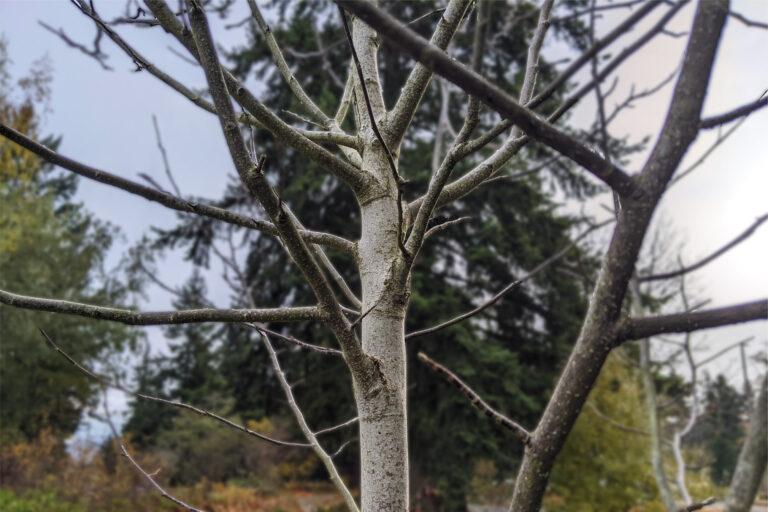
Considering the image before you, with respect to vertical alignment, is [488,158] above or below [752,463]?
above

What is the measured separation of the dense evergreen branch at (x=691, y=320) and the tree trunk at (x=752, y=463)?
5.08 feet

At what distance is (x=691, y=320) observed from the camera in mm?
591

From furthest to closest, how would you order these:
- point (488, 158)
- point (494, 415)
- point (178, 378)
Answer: point (178, 378) → point (488, 158) → point (494, 415)

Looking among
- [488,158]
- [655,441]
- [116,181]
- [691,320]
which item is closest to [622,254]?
[691,320]

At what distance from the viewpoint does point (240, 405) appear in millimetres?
13188

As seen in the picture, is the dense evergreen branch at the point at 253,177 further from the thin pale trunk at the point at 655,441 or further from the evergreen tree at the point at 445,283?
the evergreen tree at the point at 445,283

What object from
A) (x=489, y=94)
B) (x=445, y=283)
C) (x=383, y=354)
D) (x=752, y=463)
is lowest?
(x=752, y=463)

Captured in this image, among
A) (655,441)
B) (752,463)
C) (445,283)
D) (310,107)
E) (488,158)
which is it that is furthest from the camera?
(445,283)

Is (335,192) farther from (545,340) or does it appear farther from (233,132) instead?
(233,132)

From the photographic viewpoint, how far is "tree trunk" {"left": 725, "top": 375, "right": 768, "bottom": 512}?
174cm

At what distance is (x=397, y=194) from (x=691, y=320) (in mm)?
507

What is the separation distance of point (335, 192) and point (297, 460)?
10.5 meters

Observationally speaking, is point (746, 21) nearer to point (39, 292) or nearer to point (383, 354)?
point (383, 354)

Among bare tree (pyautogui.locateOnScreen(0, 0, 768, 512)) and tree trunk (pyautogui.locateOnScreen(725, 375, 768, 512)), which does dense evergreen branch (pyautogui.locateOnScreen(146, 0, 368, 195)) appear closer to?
bare tree (pyautogui.locateOnScreen(0, 0, 768, 512))
